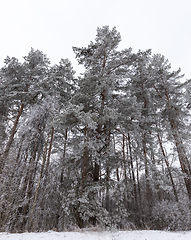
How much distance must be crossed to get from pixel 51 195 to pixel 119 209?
3.91m

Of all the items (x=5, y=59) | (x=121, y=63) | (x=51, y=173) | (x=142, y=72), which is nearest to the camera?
(x=51, y=173)

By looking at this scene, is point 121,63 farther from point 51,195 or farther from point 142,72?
point 51,195

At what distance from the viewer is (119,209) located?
6.16 m

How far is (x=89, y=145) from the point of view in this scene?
6461 mm

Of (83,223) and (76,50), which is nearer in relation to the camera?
(83,223)

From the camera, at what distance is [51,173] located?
8.69 m

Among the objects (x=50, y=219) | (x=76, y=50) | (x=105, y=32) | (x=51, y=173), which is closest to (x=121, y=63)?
(x=105, y=32)

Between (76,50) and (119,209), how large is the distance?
33.3 feet

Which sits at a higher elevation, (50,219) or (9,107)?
(9,107)

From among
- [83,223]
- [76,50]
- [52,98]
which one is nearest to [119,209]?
[83,223]

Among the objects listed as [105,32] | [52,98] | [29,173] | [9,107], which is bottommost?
[29,173]

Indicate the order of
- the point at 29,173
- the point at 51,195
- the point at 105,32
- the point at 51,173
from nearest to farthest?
the point at 29,173 → the point at 51,195 → the point at 51,173 → the point at 105,32

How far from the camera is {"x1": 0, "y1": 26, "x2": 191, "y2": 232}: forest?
21.4 feet

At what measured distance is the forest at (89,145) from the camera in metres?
6.51
